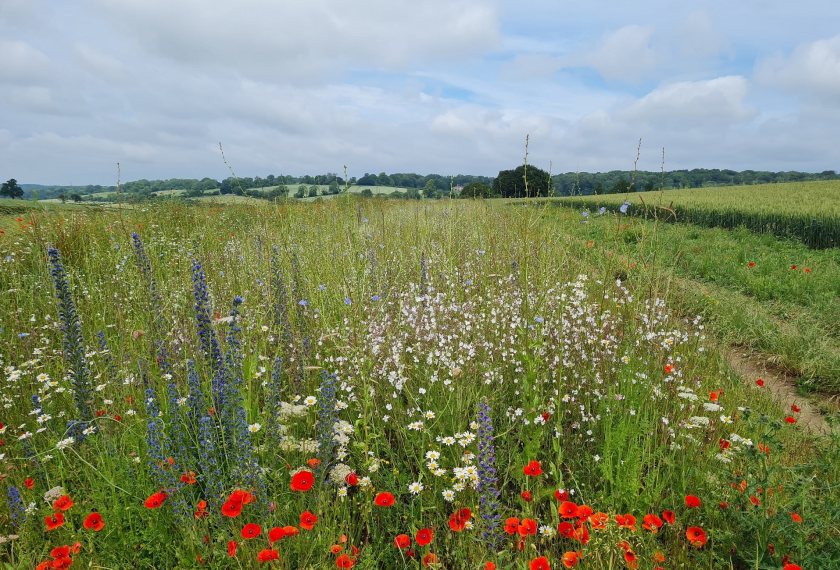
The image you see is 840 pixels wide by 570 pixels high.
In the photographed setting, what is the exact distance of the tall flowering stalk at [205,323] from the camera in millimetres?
2773

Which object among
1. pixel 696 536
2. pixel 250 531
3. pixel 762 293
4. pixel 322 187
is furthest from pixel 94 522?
pixel 762 293

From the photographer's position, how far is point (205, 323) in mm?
2830

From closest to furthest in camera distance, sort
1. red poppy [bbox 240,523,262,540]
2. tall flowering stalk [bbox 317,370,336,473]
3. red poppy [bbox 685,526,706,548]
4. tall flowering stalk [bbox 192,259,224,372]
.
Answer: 1. red poppy [bbox 240,523,262,540]
2. red poppy [bbox 685,526,706,548]
3. tall flowering stalk [bbox 317,370,336,473]
4. tall flowering stalk [bbox 192,259,224,372]

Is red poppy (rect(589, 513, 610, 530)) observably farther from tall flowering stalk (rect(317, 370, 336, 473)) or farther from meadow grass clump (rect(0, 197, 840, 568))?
tall flowering stalk (rect(317, 370, 336, 473))

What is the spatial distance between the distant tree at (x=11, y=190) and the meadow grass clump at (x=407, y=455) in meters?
15.2

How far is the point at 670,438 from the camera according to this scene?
3225mm

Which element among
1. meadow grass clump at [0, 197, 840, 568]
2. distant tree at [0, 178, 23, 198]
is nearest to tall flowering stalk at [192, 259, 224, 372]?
meadow grass clump at [0, 197, 840, 568]

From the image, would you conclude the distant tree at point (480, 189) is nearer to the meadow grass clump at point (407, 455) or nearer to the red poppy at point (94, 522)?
the meadow grass clump at point (407, 455)

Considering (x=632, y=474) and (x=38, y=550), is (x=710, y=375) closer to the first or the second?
(x=632, y=474)

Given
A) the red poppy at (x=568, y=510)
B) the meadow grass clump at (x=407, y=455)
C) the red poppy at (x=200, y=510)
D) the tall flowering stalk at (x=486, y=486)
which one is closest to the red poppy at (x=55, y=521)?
the meadow grass clump at (x=407, y=455)

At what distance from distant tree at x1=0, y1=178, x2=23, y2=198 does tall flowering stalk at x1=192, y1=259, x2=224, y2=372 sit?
1709 centimetres

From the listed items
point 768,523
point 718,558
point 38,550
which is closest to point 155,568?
point 38,550

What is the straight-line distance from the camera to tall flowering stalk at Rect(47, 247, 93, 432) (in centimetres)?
286

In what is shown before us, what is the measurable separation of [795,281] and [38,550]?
10.8m
